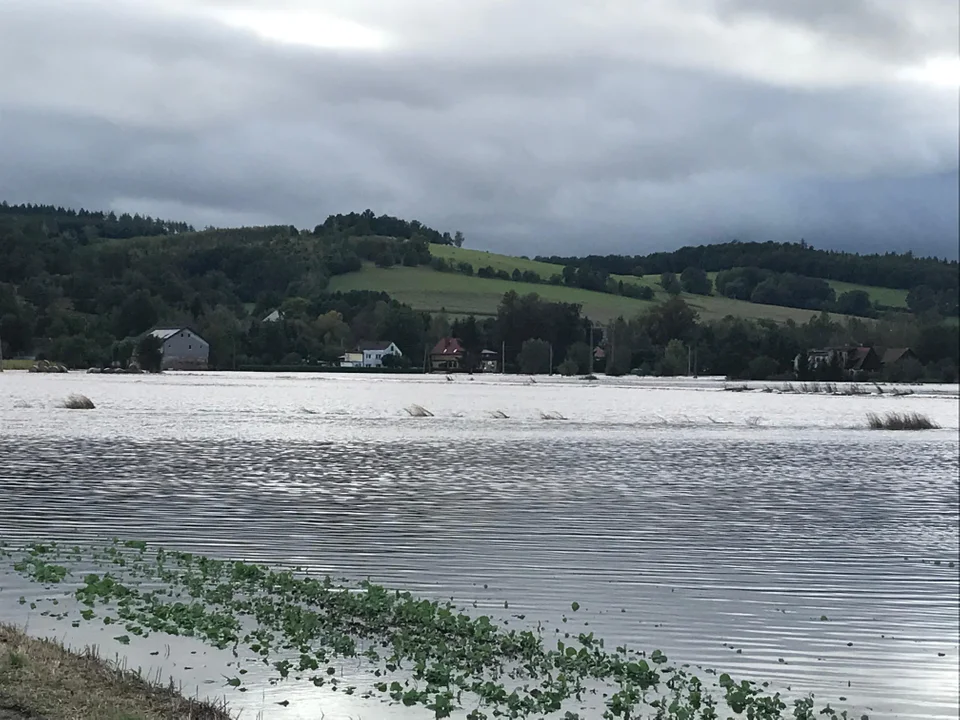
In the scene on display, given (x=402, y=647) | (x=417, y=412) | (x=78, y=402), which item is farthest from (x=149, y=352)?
(x=417, y=412)

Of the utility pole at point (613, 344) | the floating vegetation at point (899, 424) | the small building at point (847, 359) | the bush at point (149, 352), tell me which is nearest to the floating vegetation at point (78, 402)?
the bush at point (149, 352)

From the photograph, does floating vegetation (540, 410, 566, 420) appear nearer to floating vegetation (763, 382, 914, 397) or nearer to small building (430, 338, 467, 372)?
small building (430, 338, 467, 372)

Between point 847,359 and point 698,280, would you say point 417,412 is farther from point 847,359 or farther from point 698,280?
point 847,359

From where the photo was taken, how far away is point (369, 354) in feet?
116

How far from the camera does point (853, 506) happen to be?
25.0 m

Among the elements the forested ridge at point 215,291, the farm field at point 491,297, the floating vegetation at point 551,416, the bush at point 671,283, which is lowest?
the floating vegetation at point 551,416

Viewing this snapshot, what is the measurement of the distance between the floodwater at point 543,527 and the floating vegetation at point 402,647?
44 centimetres

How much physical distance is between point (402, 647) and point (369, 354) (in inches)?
999

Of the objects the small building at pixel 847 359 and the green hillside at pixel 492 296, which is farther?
the small building at pixel 847 359

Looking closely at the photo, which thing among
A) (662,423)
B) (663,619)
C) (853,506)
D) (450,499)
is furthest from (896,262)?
(663,619)

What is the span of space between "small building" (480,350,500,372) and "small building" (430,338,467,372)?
14.3 feet

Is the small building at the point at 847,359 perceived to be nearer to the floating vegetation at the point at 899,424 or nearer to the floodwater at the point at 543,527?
the floating vegetation at the point at 899,424

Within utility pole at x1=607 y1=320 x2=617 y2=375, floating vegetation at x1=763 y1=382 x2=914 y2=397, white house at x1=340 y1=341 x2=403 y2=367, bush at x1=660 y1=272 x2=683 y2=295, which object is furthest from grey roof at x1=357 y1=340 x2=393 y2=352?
floating vegetation at x1=763 y1=382 x2=914 y2=397

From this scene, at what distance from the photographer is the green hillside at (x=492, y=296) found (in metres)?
40.2
